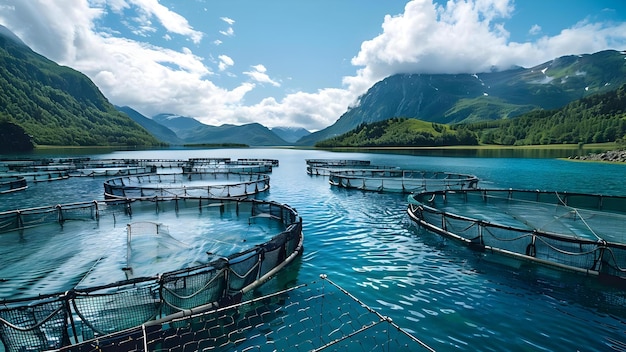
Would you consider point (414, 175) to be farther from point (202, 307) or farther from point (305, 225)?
point (202, 307)

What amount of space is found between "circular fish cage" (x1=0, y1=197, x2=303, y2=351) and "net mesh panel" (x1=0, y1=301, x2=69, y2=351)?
0.02 metres

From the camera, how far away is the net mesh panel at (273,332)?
8.53 meters

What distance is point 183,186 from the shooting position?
4212 cm

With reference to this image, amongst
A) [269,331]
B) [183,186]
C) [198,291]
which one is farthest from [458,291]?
[183,186]

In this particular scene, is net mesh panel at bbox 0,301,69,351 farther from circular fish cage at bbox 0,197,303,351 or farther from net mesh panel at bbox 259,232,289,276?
net mesh panel at bbox 259,232,289,276

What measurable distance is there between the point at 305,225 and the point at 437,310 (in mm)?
13482

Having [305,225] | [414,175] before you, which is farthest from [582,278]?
[414,175]

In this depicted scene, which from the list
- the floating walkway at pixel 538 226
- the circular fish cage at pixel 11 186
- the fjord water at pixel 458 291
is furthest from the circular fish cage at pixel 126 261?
the circular fish cage at pixel 11 186

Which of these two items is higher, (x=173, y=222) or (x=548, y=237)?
(x=548, y=237)

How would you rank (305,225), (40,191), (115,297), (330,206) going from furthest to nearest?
1. (40,191)
2. (330,206)
3. (305,225)
4. (115,297)

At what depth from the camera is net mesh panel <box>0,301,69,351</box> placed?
740 cm

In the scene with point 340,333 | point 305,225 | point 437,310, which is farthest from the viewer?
point 305,225

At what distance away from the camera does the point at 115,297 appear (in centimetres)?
855

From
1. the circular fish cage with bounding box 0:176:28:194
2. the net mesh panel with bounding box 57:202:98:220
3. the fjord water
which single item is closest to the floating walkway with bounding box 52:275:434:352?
the fjord water
